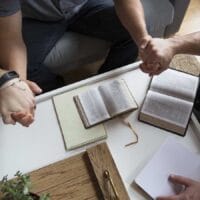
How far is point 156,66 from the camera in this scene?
952 mm

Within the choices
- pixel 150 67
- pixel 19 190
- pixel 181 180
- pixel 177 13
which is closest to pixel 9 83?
pixel 19 190

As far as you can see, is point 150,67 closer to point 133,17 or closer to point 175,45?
point 175,45

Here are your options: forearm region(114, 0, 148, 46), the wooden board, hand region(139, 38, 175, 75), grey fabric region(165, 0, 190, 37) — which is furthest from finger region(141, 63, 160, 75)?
grey fabric region(165, 0, 190, 37)

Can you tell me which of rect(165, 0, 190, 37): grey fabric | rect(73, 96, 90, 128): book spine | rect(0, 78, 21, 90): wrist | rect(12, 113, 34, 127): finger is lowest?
rect(165, 0, 190, 37): grey fabric

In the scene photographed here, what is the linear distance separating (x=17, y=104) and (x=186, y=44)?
1.73 ft

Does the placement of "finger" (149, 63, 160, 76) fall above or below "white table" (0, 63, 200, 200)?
above

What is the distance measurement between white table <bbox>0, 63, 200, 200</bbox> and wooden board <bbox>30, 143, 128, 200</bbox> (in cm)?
3

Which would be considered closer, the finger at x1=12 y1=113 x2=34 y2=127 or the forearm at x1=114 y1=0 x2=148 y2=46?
the finger at x1=12 y1=113 x2=34 y2=127

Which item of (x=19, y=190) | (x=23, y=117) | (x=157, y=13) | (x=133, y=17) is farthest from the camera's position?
(x=157, y=13)

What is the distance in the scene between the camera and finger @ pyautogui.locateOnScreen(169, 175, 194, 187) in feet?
2.69

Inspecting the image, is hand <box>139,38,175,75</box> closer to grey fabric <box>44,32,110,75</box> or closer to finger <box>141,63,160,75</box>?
finger <box>141,63,160,75</box>

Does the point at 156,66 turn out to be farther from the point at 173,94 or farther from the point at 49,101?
the point at 49,101

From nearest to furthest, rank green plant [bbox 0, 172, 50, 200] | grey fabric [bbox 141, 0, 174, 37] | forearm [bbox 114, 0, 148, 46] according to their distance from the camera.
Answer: green plant [bbox 0, 172, 50, 200], forearm [bbox 114, 0, 148, 46], grey fabric [bbox 141, 0, 174, 37]

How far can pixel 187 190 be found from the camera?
0.81m
